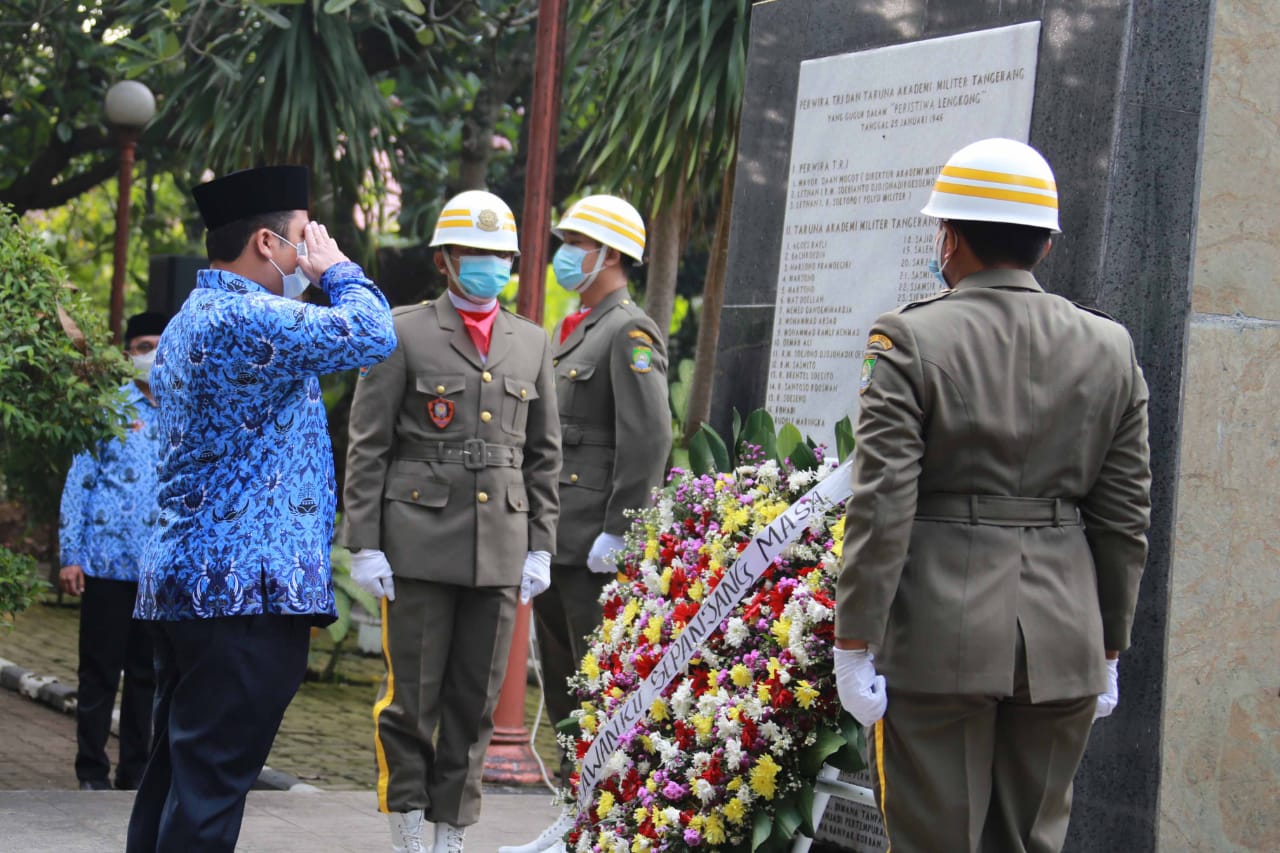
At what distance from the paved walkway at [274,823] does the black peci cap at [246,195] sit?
2541mm

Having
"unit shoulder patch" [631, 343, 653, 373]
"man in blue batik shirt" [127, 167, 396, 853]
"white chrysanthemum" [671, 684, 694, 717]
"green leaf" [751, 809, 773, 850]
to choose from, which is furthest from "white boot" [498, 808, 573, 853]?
"man in blue batik shirt" [127, 167, 396, 853]

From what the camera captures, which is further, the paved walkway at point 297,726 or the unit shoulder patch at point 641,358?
the paved walkway at point 297,726

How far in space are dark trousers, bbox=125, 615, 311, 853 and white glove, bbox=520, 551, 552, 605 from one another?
5.76 ft

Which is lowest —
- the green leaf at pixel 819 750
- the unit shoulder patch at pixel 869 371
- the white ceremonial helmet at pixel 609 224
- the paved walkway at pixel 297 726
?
the paved walkway at pixel 297 726

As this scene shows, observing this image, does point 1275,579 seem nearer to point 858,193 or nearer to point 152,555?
point 858,193

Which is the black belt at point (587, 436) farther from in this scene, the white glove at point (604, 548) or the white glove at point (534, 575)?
the white glove at point (534, 575)

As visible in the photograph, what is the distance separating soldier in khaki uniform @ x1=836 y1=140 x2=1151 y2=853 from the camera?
360 centimetres

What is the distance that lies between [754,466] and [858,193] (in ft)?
3.60

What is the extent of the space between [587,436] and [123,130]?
23.3 feet

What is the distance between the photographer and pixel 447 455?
5891mm

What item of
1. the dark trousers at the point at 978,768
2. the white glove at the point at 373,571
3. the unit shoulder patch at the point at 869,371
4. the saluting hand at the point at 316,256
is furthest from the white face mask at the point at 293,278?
the dark trousers at the point at 978,768

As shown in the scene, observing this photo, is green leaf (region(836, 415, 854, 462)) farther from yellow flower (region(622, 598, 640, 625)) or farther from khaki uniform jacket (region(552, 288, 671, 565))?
khaki uniform jacket (region(552, 288, 671, 565))

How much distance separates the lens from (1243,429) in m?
4.83

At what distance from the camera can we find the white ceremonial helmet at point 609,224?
6.62 m
